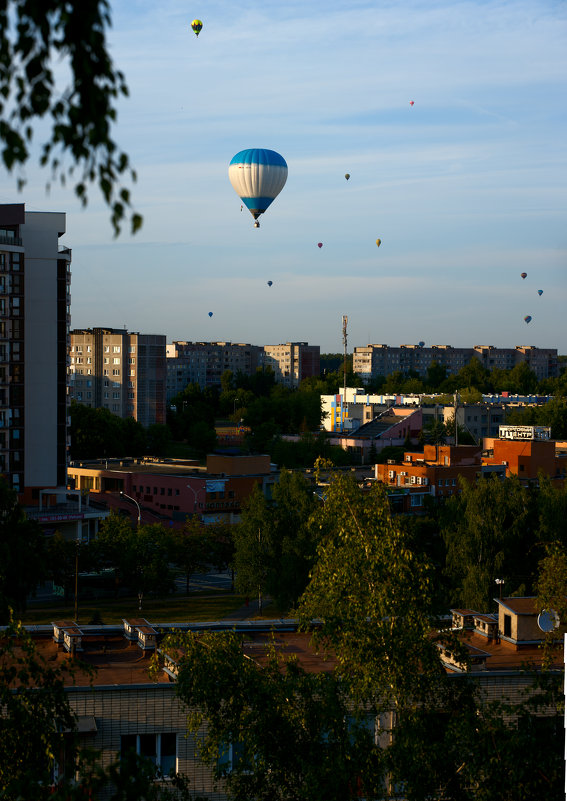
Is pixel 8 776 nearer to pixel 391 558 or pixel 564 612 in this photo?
pixel 391 558

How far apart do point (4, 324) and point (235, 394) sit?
9014 centimetres

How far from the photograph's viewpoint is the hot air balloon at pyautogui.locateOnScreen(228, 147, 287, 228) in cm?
7266

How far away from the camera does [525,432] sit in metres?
85.9

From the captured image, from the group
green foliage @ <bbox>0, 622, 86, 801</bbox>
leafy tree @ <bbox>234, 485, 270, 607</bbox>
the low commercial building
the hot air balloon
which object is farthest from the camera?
the hot air balloon

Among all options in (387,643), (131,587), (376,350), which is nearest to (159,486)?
(131,587)

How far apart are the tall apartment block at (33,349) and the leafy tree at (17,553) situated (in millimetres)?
16943

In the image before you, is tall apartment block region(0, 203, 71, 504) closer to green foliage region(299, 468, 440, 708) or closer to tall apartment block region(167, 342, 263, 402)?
green foliage region(299, 468, 440, 708)

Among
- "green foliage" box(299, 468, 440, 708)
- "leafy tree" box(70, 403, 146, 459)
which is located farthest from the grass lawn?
"leafy tree" box(70, 403, 146, 459)

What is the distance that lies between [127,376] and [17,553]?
231 ft

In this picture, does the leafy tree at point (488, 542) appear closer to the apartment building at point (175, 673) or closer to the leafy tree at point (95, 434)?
the apartment building at point (175, 673)

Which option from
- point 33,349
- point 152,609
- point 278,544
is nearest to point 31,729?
point 278,544

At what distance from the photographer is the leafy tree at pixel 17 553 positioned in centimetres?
3152

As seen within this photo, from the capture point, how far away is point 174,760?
1339cm

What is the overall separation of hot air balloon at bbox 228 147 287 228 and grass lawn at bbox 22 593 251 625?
124 feet
